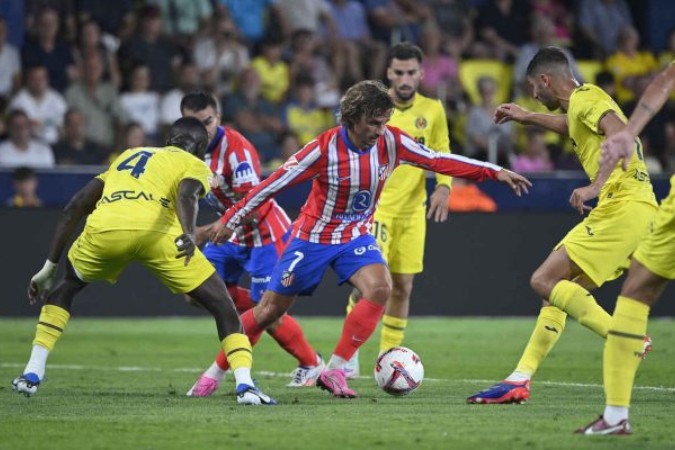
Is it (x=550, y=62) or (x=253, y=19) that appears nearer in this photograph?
(x=550, y=62)

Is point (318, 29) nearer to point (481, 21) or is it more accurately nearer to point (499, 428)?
point (481, 21)

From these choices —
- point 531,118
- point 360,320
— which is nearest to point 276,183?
point 360,320

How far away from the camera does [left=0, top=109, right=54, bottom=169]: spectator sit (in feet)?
56.2

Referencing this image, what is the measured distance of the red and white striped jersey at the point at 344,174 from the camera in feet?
29.5

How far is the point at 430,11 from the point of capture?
21.3 m

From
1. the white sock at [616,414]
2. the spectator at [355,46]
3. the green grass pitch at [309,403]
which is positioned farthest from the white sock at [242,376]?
the spectator at [355,46]

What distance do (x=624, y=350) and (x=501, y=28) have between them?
598 inches

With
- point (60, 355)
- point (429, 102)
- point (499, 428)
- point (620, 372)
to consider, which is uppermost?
point (429, 102)

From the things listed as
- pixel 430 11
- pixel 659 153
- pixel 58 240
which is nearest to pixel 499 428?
pixel 58 240

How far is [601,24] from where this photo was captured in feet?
72.1

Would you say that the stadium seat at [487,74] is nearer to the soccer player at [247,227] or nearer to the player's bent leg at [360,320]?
the soccer player at [247,227]

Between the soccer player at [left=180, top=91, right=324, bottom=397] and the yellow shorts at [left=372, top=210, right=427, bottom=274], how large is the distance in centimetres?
114

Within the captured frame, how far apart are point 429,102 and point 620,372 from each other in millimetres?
5178

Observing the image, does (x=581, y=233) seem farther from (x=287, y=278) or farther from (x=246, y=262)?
(x=246, y=262)
